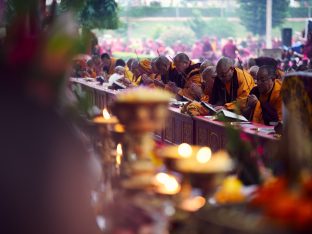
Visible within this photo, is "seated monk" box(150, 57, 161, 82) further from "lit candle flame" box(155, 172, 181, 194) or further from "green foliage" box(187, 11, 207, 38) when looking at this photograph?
"green foliage" box(187, 11, 207, 38)

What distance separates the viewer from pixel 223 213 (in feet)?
8.12

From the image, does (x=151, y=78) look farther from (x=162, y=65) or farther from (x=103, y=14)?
(x=103, y=14)

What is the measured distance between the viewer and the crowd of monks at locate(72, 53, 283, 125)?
28.0ft

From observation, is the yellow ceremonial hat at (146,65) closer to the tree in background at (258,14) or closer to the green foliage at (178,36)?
the tree in background at (258,14)

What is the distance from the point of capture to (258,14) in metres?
35.8

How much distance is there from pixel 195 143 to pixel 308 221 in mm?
6020

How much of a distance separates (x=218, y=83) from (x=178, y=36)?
31.2 m

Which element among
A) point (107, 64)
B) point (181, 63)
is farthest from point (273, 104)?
point (107, 64)

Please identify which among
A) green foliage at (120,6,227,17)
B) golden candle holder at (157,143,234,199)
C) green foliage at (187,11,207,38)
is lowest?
green foliage at (187,11,207,38)

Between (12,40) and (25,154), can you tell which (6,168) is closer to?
(25,154)

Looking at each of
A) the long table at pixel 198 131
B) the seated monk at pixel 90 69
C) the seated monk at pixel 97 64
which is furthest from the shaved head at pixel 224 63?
the seated monk at pixel 97 64

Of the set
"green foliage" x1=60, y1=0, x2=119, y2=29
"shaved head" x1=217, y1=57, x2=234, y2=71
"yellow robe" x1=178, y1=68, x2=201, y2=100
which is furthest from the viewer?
"green foliage" x1=60, y1=0, x2=119, y2=29

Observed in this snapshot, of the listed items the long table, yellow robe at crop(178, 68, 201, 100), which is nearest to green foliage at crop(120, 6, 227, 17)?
yellow robe at crop(178, 68, 201, 100)

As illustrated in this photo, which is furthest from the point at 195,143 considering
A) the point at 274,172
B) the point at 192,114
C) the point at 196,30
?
→ the point at 196,30
